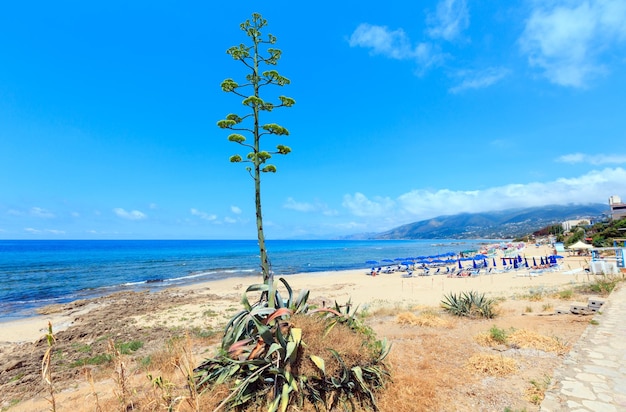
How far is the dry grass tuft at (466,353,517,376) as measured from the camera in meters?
4.79

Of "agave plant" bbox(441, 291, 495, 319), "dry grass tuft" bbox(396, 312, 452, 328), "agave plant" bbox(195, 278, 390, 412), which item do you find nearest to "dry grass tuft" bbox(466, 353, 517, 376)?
"agave plant" bbox(195, 278, 390, 412)

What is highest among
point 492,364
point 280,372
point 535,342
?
point 280,372

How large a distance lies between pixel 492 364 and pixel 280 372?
3.64 m

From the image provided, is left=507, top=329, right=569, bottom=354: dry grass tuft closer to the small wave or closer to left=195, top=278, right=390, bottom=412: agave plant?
left=195, top=278, right=390, bottom=412: agave plant

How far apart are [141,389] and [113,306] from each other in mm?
15156

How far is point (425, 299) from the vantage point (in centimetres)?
1458

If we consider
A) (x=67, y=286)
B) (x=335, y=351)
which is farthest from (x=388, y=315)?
(x=67, y=286)

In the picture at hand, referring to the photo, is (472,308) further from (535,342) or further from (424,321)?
(535,342)

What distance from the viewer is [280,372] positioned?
3654 millimetres

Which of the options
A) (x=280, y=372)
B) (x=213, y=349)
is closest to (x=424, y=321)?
(x=213, y=349)

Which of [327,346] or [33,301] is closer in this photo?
[327,346]

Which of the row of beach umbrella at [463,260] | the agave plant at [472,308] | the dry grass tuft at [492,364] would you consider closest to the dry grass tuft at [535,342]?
the dry grass tuft at [492,364]

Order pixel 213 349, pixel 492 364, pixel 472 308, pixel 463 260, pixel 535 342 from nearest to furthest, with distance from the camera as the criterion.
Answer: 1. pixel 492 364
2. pixel 535 342
3. pixel 213 349
4. pixel 472 308
5. pixel 463 260

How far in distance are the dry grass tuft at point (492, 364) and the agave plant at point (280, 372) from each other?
1.77 meters
